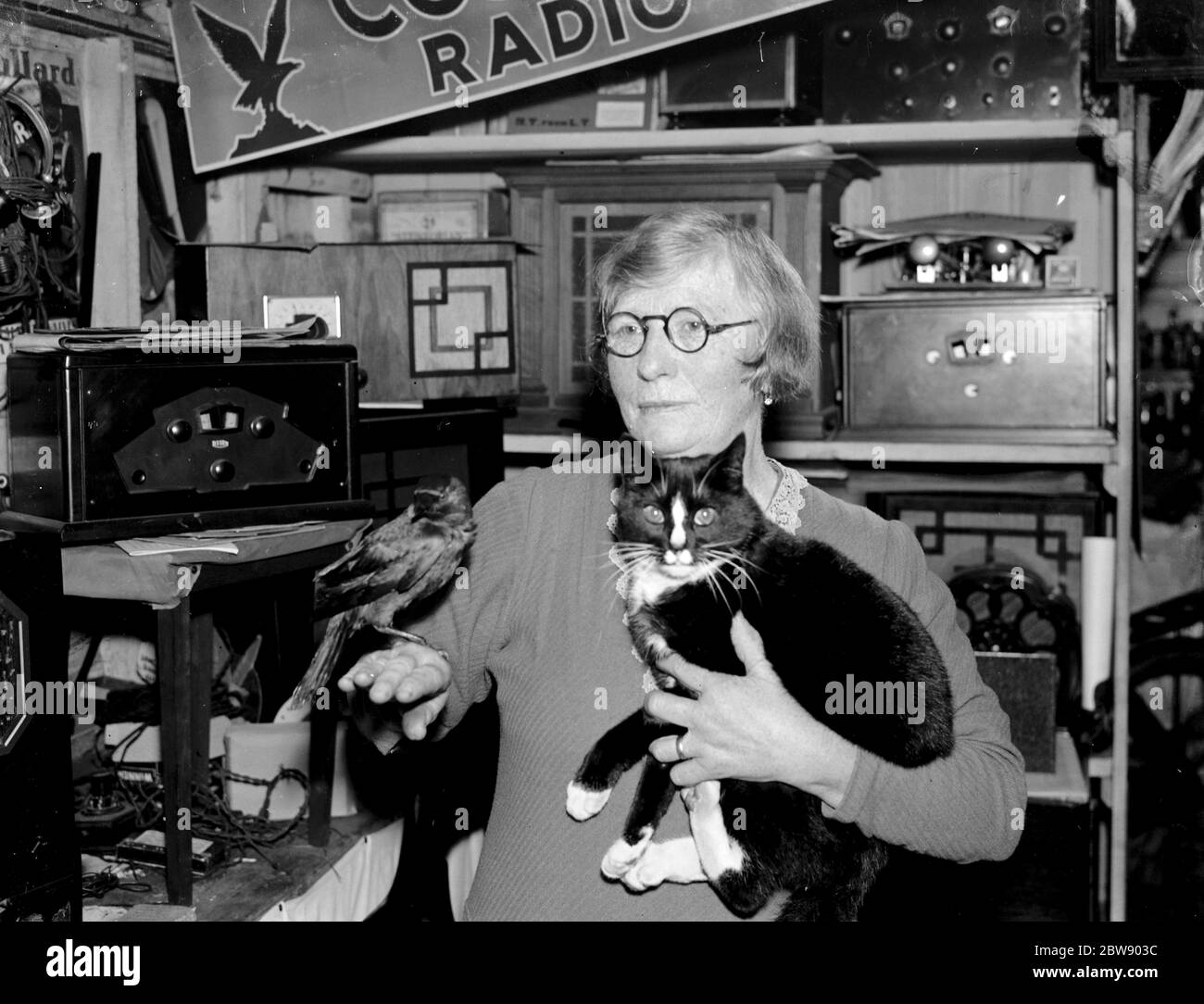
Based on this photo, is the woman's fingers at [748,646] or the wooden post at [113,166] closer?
the woman's fingers at [748,646]

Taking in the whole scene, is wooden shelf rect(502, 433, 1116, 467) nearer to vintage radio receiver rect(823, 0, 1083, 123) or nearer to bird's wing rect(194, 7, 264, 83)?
vintage radio receiver rect(823, 0, 1083, 123)

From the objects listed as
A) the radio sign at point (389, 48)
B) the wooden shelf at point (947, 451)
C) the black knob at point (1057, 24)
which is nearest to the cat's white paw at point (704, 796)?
the wooden shelf at point (947, 451)

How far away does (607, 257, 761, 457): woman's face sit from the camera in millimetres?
1222

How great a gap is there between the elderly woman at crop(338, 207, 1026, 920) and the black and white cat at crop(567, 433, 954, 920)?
2 cm

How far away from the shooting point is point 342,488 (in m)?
1.63

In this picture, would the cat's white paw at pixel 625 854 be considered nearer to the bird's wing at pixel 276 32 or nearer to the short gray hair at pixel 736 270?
the short gray hair at pixel 736 270

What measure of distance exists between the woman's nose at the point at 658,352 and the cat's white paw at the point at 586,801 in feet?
1.30

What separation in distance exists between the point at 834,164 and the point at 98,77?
1.10 metres

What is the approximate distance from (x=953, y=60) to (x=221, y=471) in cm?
118

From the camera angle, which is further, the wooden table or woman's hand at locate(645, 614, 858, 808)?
the wooden table

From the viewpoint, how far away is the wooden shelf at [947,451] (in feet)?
6.14

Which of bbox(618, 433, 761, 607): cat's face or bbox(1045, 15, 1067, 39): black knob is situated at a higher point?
bbox(1045, 15, 1067, 39): black knob

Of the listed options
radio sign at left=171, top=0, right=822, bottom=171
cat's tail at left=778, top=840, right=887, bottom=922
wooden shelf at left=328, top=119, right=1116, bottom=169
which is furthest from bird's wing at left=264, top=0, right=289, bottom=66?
cat's tail at left=778, top=840, right=887, bottom=922

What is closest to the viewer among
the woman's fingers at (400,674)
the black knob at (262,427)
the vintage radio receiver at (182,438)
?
the woman's fingers at (400,674)
